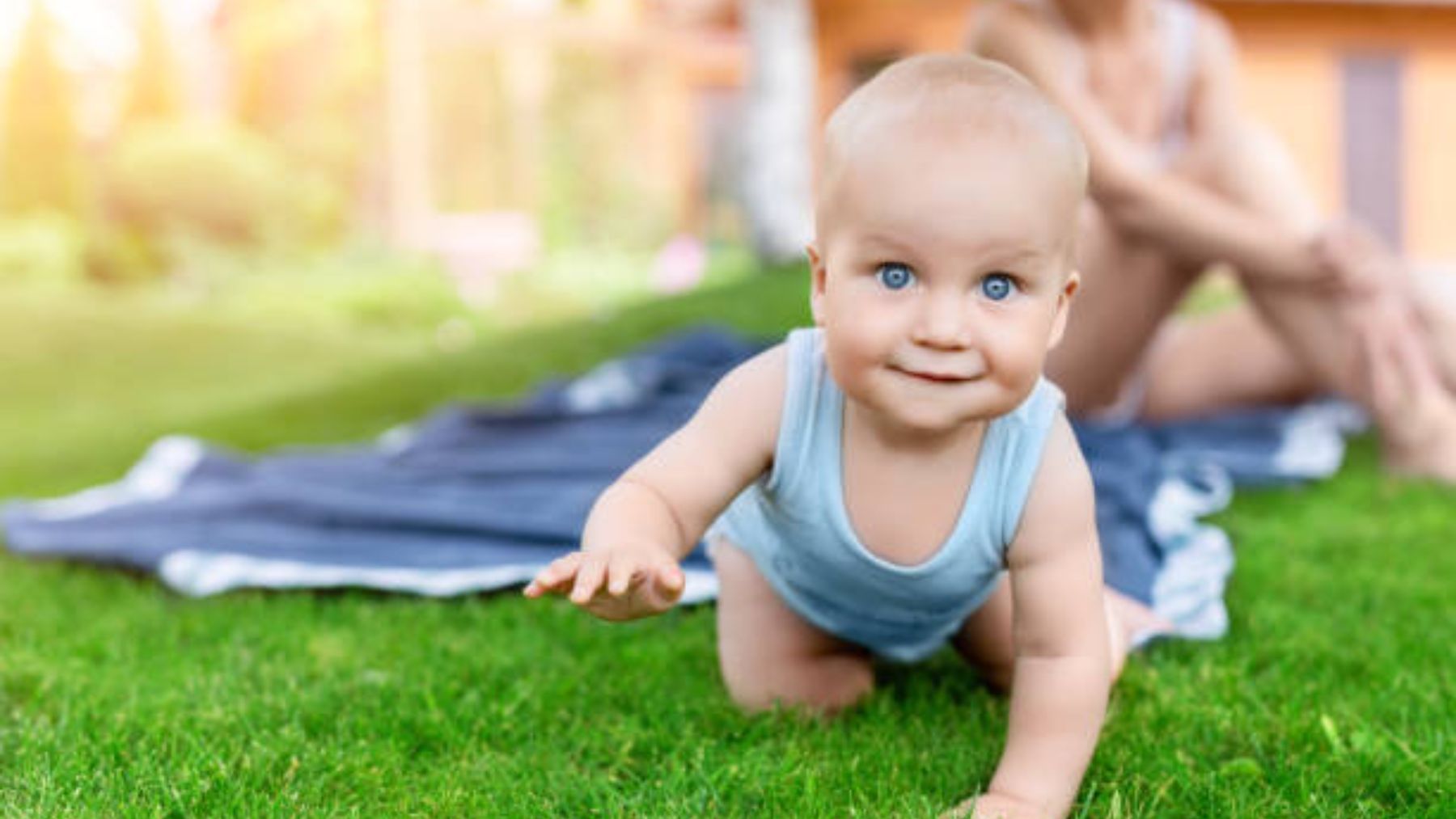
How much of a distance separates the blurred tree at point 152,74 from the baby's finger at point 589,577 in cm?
1715

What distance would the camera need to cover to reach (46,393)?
953 cm

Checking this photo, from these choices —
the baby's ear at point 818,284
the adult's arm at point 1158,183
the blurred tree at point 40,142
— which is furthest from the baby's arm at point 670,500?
the blurred tree at point 40,142

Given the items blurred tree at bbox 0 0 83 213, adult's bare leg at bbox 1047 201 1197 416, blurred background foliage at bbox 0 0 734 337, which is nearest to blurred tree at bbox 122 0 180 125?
blurred background foliage at bbox 0 0 734 337

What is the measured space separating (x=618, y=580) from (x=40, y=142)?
→ 1630 centimetres

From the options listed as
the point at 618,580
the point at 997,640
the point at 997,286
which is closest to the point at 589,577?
the point at 618,580

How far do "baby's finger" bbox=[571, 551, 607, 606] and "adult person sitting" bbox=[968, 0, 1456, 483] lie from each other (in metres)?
2.47

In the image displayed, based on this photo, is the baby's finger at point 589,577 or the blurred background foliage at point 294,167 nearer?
the baby's finger at point 589,577

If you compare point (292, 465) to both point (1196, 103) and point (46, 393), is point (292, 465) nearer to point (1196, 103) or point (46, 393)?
point (1196, 103)

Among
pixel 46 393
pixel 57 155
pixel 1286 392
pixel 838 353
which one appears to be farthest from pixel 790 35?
pixel 838 353

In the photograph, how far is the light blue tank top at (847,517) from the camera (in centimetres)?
195

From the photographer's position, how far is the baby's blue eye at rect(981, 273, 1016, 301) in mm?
1739

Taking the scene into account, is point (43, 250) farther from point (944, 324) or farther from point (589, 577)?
point (944, 324)

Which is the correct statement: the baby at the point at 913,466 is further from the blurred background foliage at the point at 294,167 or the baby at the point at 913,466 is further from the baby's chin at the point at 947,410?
the blurred background foliage at the point at 294,167

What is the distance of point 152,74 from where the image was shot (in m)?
17.5
